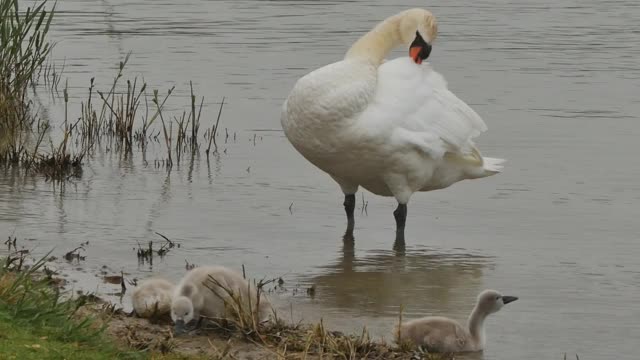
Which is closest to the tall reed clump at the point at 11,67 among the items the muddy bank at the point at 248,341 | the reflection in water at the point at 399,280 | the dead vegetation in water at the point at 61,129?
the dead vegetation in water at the point at 61,129

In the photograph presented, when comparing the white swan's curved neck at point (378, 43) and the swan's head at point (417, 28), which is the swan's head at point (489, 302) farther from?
the swan's head at point (417, 28)

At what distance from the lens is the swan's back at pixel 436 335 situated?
6.95m

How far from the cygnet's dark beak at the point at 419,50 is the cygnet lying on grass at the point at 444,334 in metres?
3.55

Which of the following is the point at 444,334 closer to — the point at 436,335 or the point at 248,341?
the point at 436,335

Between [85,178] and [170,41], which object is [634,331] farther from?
[170,41]

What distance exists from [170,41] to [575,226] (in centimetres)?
1172

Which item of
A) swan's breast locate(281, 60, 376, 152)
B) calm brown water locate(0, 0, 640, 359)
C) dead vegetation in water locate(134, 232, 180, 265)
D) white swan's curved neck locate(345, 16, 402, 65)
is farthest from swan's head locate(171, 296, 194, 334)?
white swan's curved neck locate(345, 16, 402, 65)

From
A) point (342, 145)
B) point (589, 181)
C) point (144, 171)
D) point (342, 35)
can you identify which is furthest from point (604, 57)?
point (342, 145)

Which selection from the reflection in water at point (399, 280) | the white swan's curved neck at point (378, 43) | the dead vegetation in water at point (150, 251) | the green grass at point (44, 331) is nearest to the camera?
the green grass at point (44, 331)

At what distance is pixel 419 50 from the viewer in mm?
10430

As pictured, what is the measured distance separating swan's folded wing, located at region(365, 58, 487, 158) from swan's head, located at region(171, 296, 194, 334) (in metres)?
2.94

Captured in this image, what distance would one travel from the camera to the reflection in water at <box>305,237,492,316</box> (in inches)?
320

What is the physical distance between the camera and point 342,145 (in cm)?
941

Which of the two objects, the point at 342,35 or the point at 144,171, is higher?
the point at 342,35
